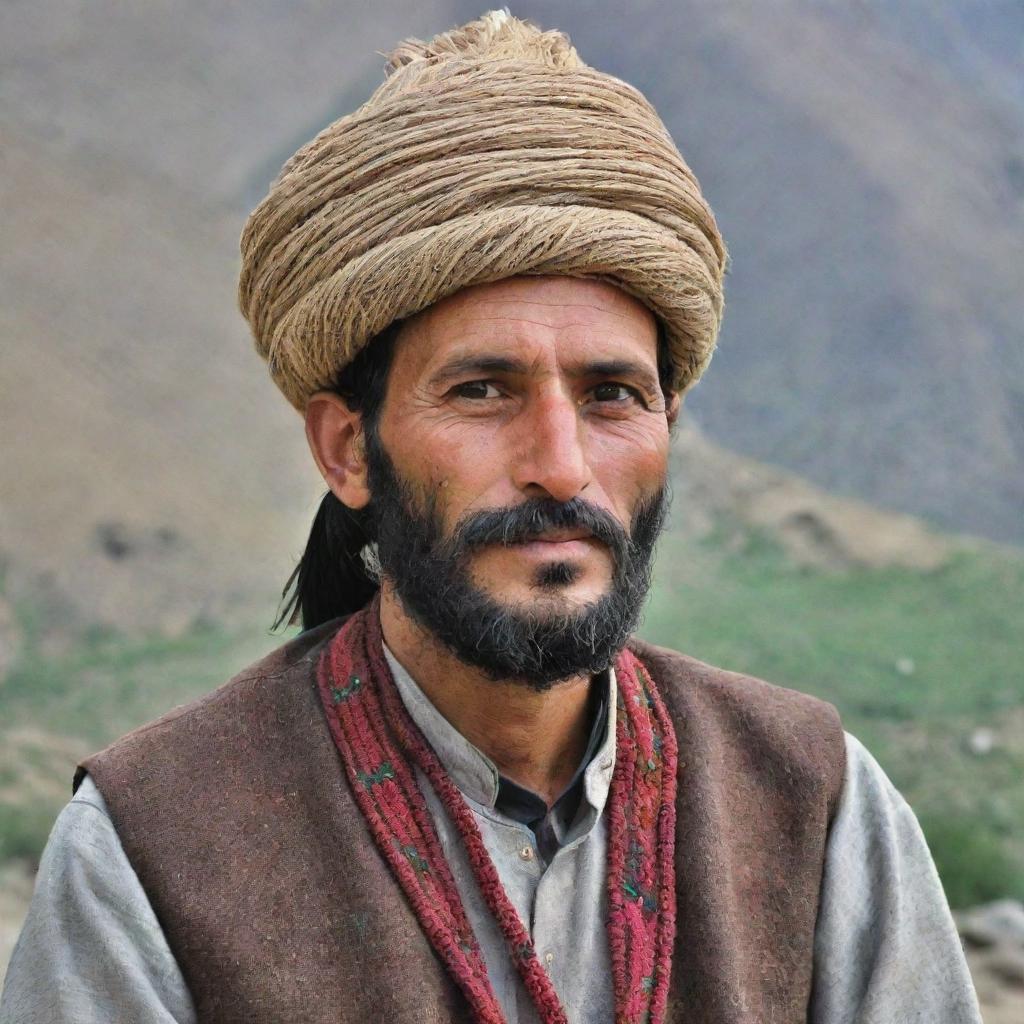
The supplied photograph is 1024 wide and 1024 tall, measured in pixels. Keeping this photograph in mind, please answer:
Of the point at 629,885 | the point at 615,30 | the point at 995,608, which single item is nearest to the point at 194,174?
the point at 615,30

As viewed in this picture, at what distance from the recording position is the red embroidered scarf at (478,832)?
2139 millimetres

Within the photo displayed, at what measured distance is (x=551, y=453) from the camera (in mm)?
2168

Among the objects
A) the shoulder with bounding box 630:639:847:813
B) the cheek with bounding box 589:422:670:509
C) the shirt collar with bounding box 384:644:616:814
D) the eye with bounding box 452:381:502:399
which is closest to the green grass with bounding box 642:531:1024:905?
the shoulder with bounding box 630:639:847:813

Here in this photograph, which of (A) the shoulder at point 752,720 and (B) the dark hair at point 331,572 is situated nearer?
(A) the shoulder at point 752,720

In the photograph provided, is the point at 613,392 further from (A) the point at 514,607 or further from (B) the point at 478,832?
(B) the point at 478,832

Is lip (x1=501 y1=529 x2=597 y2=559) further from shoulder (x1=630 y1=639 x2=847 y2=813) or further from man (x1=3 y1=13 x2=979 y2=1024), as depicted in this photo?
shoulder (x1=630 y1=639 x2=847 y2=813)

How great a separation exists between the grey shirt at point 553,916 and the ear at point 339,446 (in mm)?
311

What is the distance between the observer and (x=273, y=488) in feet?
24.8

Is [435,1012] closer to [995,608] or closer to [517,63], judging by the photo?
[517,63]

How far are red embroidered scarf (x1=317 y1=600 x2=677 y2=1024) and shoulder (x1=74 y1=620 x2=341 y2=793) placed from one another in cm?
5

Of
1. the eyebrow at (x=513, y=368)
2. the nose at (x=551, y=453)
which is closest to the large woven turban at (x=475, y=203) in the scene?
the eyebrow at (x=513, y=368)

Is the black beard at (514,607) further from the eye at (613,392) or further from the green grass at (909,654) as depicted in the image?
the green grass at (909,654)

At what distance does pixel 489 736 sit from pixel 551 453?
1.62 feet

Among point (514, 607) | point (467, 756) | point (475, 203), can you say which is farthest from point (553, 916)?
point (475, 203)
